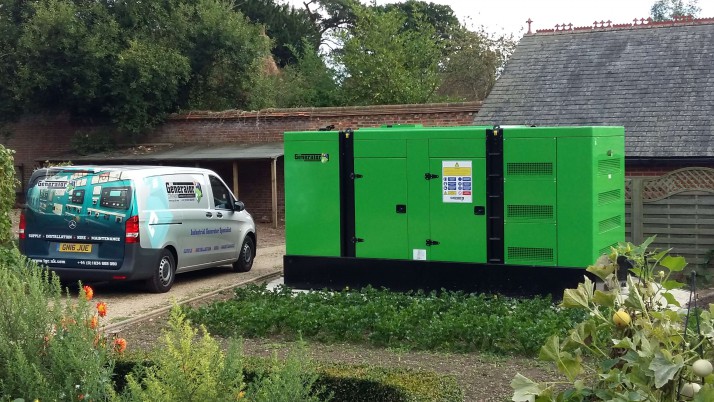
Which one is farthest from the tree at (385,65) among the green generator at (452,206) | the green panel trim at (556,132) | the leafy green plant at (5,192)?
the green panel trim at (556,132)

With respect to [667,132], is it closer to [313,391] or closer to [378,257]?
[378,257]

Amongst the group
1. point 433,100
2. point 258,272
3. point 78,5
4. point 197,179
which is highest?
point 78,5

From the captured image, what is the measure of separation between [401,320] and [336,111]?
16.1 meters

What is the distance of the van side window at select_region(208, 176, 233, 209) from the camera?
15.5 meters

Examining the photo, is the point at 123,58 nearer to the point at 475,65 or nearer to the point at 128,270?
the point at 475,65

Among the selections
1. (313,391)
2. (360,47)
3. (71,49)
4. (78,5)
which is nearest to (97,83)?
(71,49)

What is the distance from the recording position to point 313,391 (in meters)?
6.74

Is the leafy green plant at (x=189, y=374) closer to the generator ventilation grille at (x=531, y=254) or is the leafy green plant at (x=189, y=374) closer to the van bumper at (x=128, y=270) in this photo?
the generator ventilation grille at (x=531, y=254)

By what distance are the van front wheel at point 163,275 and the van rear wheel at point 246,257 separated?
218 cm

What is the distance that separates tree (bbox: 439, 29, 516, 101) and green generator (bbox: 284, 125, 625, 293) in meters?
22.9

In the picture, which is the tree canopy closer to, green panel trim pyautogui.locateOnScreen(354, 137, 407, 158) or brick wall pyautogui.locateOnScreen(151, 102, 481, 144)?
brick wall pyautogui.locateOnScreen(151, 102, 481, 144)

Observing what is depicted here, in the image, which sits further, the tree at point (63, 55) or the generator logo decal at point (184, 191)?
the tree at point (63, 55)

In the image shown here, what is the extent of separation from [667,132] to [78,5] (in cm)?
2056

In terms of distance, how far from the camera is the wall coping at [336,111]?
23.0 m
